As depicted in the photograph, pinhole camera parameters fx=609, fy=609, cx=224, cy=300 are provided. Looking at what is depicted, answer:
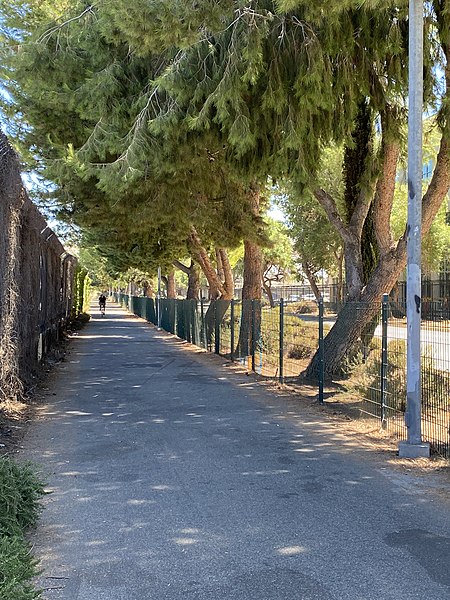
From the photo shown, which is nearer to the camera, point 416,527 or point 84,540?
point 84,540

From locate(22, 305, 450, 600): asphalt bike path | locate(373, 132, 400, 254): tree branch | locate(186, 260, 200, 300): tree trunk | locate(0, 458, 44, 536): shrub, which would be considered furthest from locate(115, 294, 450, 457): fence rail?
locate(186, 260, 200, 300): tree trunk

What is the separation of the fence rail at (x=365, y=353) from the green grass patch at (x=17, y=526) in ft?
15.2

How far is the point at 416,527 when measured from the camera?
16.1ft

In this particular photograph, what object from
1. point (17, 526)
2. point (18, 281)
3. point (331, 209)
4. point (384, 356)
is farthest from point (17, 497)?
point (331, 209)

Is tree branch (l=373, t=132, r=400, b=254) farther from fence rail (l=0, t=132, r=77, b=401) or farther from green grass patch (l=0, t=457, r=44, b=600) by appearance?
green grass patch (l=0, t=457, r=44, b=600)

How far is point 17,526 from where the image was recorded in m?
4.39

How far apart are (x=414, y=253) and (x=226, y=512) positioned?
149 inches

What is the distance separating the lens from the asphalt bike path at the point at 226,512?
3.94m

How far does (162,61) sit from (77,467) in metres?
7.63

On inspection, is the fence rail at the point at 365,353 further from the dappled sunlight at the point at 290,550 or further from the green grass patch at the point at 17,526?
the green grass patch at the point at 17,526

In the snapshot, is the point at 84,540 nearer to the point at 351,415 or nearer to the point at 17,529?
the point at 17,529

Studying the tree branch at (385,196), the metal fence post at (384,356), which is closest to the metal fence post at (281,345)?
the tree branch at (385,196)

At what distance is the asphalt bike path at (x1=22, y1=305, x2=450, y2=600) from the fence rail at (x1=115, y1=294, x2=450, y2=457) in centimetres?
83

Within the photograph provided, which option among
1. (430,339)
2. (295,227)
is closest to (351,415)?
(430,339)
